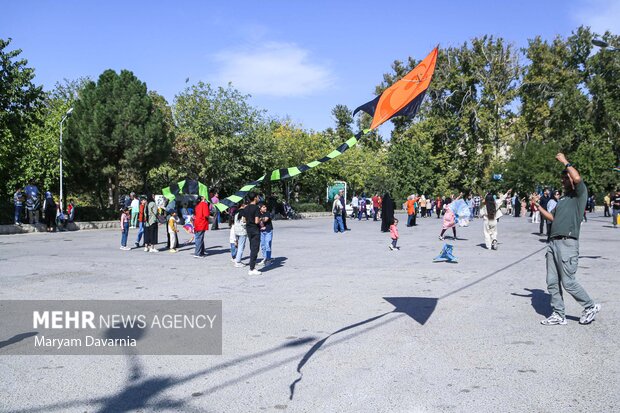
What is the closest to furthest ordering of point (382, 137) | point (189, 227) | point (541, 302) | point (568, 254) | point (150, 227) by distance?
point (568, 254) < point (541, 302) < point (150, 227) < point (189, 227) < point (382, 137)

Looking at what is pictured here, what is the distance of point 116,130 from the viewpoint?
29.0 metres

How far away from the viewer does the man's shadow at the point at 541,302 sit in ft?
25.4

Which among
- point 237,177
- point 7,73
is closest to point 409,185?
point 237,177

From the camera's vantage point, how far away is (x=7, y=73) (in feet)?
75.5

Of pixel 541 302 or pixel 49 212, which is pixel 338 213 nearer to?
pixel 49 212

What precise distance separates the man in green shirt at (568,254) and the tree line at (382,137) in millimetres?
25246

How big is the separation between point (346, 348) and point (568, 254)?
3.11 metres

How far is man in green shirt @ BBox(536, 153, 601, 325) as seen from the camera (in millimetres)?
6988

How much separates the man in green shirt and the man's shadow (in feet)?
1.57

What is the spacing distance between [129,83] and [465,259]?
72.8 feet

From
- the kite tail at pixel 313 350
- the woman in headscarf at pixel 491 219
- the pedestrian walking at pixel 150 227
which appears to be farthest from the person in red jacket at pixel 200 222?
the woman in headscarf at pixel 491 219

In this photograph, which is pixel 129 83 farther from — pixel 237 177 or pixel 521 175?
pixel 521 175

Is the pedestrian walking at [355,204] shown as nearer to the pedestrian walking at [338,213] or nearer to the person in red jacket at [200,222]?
the pedestrian walking at [338,213]

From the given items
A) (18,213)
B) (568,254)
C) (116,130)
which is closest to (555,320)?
(568,254)
